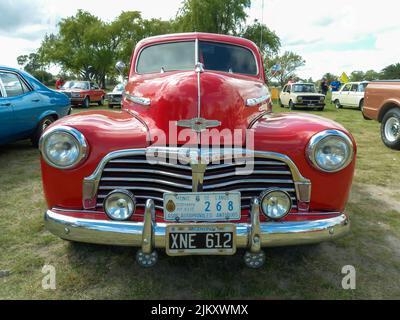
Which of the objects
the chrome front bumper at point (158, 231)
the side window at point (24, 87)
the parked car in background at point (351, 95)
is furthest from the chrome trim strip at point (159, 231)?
the parked car in background at point (351, 95)

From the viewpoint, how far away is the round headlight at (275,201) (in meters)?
2.27

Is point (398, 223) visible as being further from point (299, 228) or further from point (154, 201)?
point (154, 201)

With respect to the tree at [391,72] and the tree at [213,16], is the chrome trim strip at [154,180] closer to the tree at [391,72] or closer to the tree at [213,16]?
the tree at [213,16]

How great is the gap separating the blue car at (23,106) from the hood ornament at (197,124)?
4.08 m

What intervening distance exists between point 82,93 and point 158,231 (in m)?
16.2

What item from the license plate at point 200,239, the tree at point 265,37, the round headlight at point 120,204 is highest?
the tree at point 265,37

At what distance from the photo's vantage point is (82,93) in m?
17.0

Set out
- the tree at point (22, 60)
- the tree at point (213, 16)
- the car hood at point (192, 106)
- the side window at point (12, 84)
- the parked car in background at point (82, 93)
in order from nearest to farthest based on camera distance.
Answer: the car hood at point (192, 106)
the side window at point (12, 84)
the parked car in background at point (82, 93)
the tree at point (213, 16)
the tree at point (22, 60)

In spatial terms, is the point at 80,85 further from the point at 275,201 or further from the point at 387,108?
the point at 275,201

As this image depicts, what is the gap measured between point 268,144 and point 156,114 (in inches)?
34.0

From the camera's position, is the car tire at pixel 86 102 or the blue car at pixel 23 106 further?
the car tire at pixel 86 102

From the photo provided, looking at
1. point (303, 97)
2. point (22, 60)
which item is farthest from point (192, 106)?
point (22, 60)
